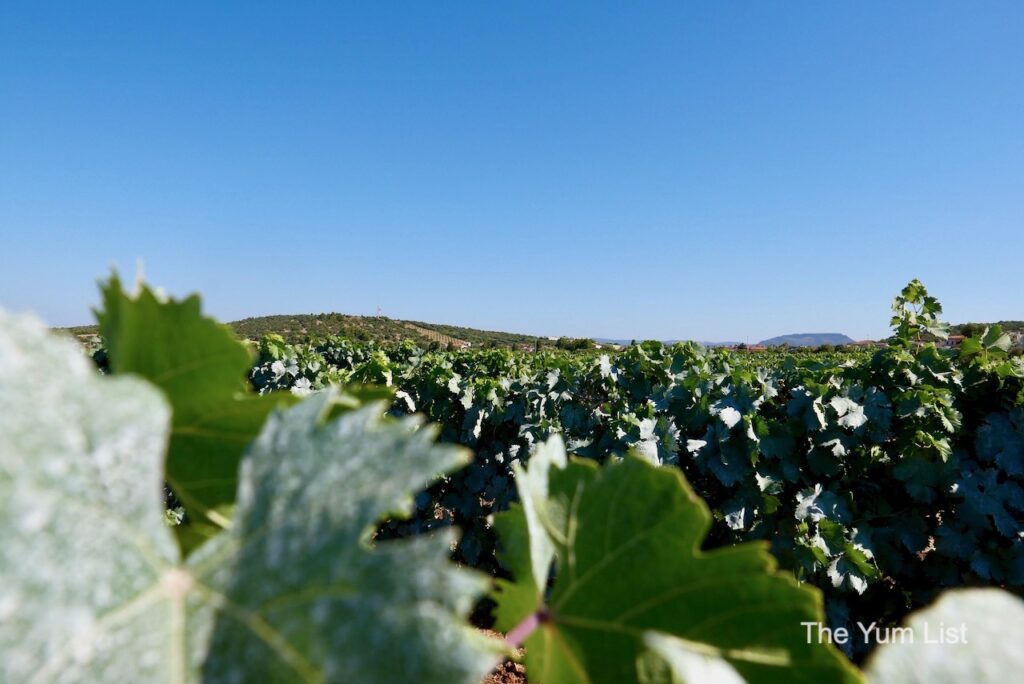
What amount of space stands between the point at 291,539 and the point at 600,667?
334mm

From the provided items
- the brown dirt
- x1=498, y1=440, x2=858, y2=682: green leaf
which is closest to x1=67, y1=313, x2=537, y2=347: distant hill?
the brown dirt

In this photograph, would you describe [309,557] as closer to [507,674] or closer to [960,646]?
[960,646]

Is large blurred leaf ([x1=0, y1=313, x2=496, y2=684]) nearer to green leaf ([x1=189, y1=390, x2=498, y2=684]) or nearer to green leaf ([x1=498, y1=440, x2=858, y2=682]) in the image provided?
green leaf ([x1=189, y1=390, x2=498, y2=684])

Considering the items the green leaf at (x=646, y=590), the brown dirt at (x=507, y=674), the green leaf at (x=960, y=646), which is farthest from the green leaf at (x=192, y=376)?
the brown dirt at (x=507, y=674)

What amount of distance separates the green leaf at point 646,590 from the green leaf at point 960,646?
8 centimetres

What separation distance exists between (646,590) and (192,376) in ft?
1.64

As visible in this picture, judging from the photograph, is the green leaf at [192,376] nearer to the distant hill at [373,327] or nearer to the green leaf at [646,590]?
the green leaf at [646,590]

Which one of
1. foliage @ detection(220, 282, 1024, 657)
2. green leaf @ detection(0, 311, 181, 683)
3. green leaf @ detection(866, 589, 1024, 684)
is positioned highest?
green leaf @ detection(0, 311, 181, 683)

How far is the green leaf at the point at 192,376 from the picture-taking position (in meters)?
0.58

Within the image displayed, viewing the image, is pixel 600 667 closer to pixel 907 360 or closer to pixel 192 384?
pixel 192 384

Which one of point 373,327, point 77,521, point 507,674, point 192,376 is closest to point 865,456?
point 507,674

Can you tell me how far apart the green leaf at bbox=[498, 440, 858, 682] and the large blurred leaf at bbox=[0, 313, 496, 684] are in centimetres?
22

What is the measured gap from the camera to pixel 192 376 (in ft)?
1.94

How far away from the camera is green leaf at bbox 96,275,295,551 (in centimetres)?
58
